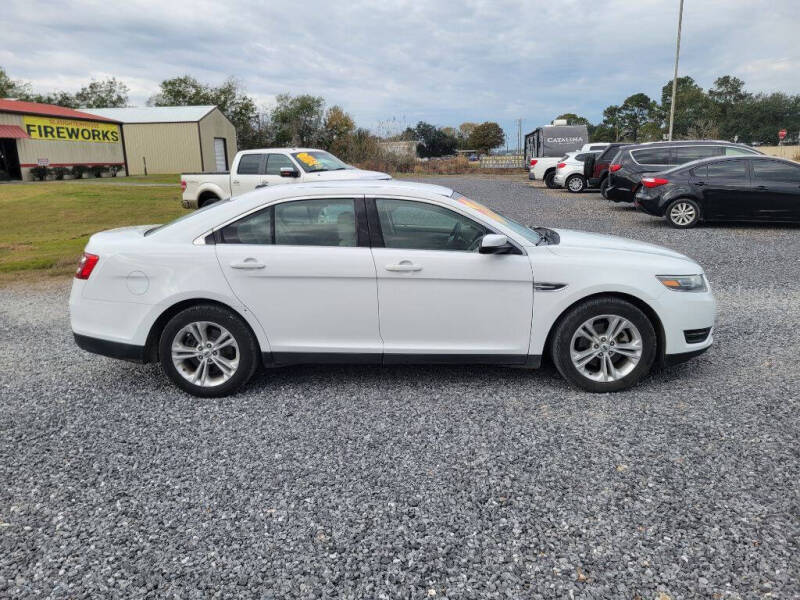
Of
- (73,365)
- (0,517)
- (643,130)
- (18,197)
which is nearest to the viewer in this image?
(0,517)

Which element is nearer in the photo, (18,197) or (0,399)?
(0,399)

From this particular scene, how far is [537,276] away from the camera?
4.39m

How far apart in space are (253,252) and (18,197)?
22763 mm

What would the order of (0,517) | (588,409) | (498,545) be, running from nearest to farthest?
(498,545)
(0,517)
(588,409)

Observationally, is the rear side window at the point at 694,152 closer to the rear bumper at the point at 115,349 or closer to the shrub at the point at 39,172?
the rear bumper at the point at 115,349

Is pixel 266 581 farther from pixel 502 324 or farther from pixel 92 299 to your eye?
pixel 92 299

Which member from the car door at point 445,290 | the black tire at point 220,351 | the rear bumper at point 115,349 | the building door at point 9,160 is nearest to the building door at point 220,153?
the building door at point 9,160

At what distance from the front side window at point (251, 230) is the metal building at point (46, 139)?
34.5m

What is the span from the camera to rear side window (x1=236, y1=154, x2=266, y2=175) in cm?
1438

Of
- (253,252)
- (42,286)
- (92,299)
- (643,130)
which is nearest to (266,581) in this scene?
(253,252)

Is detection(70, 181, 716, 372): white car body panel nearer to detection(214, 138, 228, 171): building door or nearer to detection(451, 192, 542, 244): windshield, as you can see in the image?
detection(451, 192, 542, 244): windshield

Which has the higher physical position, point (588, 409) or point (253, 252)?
point (253, 252)

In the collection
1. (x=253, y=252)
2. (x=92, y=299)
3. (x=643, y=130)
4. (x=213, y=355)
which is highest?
(x=643, y=130)

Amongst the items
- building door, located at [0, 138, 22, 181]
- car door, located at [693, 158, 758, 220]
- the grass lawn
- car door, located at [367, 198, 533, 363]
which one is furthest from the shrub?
car door, located at [367, 198, 533, 363]
